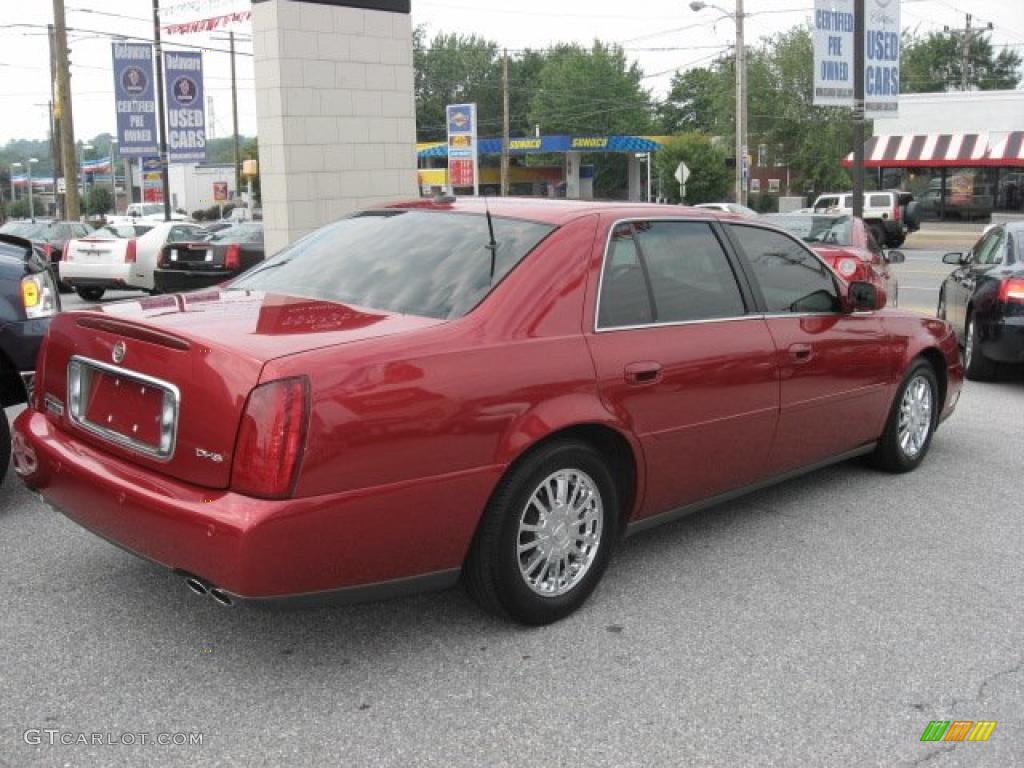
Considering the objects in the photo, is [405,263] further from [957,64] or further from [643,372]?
[957,64]

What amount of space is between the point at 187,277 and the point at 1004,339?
10679mm

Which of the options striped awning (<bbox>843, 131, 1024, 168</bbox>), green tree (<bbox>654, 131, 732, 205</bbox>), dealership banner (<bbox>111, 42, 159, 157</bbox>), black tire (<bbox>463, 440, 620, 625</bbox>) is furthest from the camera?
Result: green tree (<bbox>654, 131, 732, 205</bbox>)

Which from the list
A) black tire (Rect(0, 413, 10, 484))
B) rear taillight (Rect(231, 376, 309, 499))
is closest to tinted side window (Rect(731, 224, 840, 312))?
rear taillight (Rect(231, 376, 309, 499))

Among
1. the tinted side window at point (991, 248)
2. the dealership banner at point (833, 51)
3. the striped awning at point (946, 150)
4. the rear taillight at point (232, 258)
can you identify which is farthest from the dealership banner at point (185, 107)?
the striped awning at point (946, 150)

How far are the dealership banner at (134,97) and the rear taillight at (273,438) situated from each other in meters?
23.7

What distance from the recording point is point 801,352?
485 centimetres

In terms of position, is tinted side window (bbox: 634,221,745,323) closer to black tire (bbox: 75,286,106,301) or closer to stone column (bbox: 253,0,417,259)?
stone column (bbox: 253,0,417,259)

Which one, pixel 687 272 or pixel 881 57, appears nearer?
pixel 687 272

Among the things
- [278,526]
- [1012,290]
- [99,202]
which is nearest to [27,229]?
[1012,290]

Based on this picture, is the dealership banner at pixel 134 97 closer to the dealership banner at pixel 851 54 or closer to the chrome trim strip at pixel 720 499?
the dealership banner at pixel 851 54

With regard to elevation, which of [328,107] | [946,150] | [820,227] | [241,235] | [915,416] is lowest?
[915,416]

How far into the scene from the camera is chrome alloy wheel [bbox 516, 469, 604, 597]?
12.3ft

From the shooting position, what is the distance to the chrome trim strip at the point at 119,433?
331cm

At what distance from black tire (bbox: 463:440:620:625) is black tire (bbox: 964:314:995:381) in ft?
20.5
